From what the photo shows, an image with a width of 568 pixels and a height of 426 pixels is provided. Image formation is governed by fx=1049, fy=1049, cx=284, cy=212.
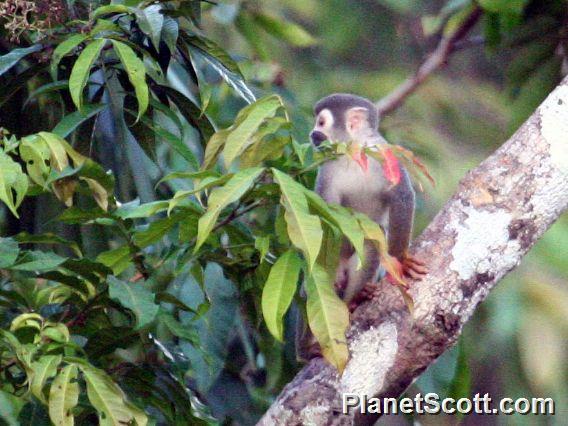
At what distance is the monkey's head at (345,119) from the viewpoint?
279 centimetres

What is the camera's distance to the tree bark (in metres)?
2.04

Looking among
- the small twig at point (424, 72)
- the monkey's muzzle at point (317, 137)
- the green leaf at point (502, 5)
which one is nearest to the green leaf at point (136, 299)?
the monkey's muzzle at point (317, 137)

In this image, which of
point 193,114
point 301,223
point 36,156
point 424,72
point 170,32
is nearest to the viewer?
point 301,223

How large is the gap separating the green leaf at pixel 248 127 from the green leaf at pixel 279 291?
214mm

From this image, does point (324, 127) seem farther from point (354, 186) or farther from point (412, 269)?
→ point (412, 269)

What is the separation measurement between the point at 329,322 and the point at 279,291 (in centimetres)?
10

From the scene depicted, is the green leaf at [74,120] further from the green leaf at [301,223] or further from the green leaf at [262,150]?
the green leaf at [301,223]

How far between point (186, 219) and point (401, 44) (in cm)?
433

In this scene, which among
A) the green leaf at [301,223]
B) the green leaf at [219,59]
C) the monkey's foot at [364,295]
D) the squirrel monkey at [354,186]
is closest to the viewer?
the green leaf at [301,223]

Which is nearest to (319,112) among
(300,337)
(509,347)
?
(300,337)

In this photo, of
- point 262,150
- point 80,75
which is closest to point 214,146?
point 262,150

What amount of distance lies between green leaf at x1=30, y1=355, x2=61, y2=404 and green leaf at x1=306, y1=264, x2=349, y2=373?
0.45 m

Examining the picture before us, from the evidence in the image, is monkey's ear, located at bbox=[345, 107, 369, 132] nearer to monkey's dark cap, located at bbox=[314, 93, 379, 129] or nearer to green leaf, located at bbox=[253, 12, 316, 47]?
monkey's dark cap, located at bbox=[314, 93, 379, 129]

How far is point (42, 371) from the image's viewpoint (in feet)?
5.86
